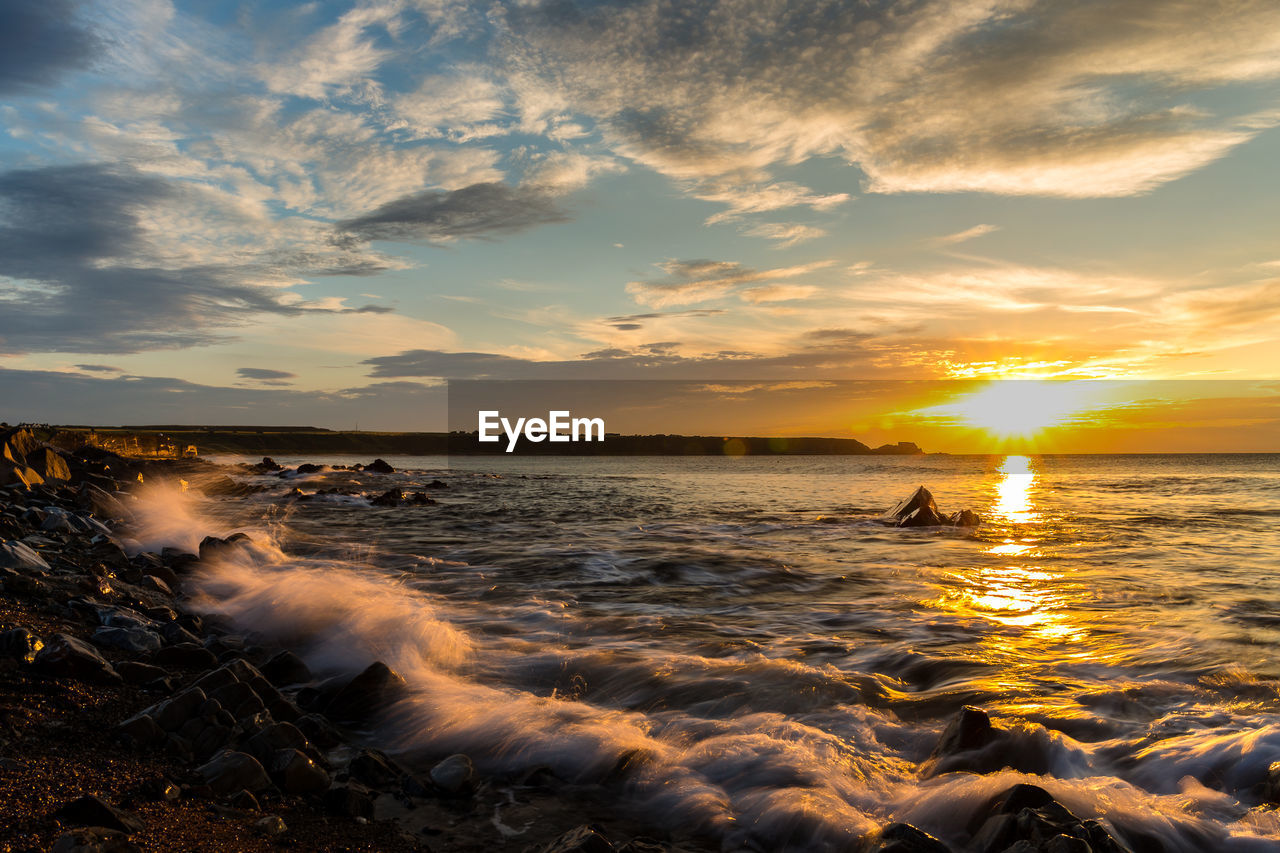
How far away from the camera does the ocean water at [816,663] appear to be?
14.4ft

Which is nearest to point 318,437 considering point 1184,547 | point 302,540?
point 302,540

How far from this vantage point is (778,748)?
4992mm

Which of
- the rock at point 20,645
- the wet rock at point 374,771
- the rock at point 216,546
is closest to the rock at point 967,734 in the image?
the wet rock at point 374,771

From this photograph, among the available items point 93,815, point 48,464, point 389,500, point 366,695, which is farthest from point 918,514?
point 48,464

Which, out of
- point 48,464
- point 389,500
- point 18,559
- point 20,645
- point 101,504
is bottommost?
point 389,500

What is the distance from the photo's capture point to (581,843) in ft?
11.2

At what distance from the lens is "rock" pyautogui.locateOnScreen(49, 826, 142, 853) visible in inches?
109

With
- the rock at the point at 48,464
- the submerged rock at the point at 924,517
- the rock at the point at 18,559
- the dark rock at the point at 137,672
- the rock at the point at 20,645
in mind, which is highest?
the rock at the point at 48,464

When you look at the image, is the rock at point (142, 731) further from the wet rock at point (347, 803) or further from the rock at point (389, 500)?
the rock at point (389, 500)

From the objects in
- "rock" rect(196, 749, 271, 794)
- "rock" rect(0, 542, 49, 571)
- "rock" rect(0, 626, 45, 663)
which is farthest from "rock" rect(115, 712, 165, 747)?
"rock" rect(0, 542, 49, 571)

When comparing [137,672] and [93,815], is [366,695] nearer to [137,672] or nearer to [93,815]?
[137,672]

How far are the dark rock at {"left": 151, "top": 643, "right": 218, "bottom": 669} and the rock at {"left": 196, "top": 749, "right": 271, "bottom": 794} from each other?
247 centimetres

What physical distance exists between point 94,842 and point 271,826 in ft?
2.64

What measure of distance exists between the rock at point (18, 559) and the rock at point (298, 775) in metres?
5.58
